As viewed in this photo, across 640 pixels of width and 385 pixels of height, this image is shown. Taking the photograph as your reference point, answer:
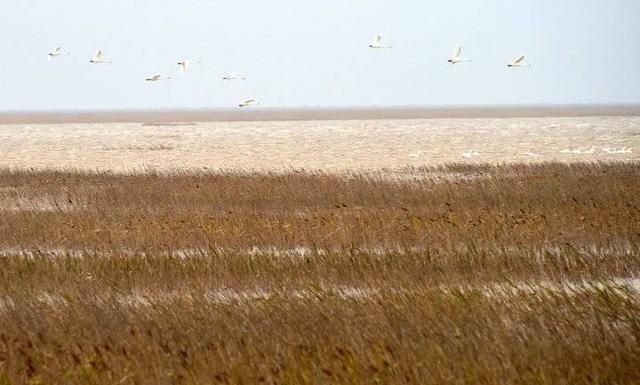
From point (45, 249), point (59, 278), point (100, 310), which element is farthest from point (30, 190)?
point (100, 310)

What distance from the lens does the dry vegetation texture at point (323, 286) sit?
27.3ft

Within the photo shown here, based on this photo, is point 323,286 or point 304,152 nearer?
point 323,286

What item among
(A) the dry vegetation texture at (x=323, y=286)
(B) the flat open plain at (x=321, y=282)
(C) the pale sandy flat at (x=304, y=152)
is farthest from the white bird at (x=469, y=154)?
(A) the dry vegetation texture at (x=323, y=286)

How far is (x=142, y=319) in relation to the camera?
985cm

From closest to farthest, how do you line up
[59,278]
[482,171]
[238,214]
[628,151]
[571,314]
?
[571,314]
[59,278]
[238,214]
[482,171]
[628,151]

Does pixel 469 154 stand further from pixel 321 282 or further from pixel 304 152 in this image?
pixel 321 282

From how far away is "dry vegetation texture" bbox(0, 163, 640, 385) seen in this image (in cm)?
831

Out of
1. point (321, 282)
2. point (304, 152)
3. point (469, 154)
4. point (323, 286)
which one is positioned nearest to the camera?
point (323, 286)

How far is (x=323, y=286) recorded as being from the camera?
1231 cm

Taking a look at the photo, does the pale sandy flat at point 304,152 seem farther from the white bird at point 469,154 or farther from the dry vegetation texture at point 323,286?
the dry vegetation texture at point 323,286

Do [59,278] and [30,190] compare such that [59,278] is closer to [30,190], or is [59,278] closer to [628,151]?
[30,190]

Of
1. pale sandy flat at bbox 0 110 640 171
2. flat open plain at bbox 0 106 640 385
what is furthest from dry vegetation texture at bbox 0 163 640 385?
pale sandy flat at bbox 0 110 640 171

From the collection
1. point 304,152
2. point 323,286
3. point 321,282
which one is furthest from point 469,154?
point 323,286

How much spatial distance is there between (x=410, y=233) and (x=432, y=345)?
793 centimetres
